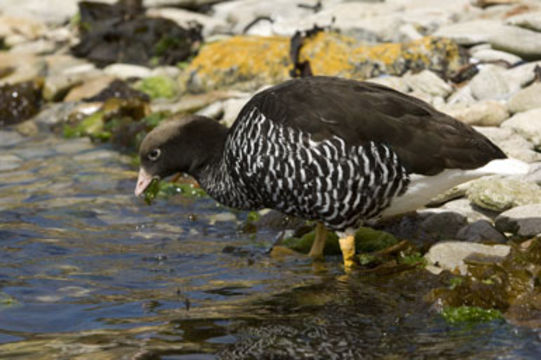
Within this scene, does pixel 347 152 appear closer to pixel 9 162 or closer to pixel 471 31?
pixel 471 31

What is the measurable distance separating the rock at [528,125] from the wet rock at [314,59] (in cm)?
281

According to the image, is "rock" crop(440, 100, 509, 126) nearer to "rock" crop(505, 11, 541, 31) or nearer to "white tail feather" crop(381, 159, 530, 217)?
"white tail feather" crop(381, 159, 530, 217)

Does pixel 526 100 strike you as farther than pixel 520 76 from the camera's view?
No

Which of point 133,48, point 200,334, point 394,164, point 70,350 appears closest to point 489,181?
point 394,164

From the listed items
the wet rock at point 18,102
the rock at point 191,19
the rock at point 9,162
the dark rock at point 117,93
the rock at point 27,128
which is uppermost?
the rock at point 191,19

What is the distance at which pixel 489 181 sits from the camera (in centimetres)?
866

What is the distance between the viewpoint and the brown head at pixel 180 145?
8758mm

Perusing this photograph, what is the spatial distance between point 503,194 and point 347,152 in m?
1.82

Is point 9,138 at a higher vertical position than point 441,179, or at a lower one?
lower

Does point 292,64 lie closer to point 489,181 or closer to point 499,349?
point 489,181

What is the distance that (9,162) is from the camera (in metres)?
13.2

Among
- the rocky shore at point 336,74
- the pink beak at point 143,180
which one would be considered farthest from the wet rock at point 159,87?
the pink beak at point 143,180

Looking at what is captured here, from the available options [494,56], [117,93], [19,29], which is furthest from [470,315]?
[19,29]

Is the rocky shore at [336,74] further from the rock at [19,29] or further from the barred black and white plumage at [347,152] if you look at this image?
the barred black and white plumage at [347,152]
